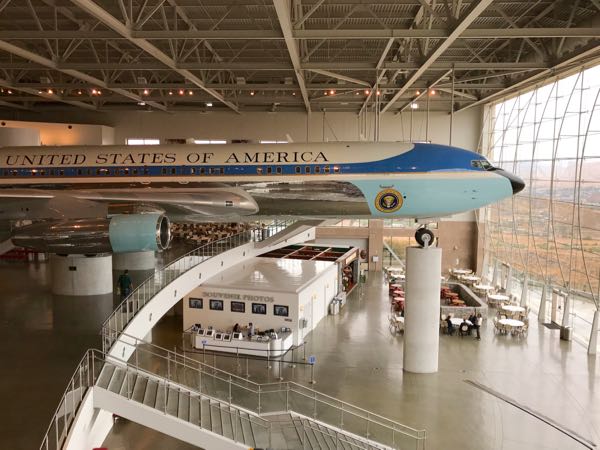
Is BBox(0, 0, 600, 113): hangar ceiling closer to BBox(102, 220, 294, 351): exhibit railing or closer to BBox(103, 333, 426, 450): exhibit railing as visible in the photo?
BBox(102, 220, 294, 351): exhibit railing

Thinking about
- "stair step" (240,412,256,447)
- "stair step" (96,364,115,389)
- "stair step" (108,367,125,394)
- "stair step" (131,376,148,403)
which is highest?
"stair step" (96,364,115,389)

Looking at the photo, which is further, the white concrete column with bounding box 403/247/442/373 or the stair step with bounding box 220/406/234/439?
the white concrete column with bounding box 403/247/442/373

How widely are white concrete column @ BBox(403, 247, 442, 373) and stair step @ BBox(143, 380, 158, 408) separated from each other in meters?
10.5

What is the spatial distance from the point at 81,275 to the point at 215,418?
703 cm

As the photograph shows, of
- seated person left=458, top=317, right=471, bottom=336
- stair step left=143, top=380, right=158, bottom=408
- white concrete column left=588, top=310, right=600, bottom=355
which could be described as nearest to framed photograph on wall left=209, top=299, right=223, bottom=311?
stair step left=143, top=380, right=158, bottom=408

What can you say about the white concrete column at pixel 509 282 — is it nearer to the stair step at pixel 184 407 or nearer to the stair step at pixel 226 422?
the stair step at pixel 226 422

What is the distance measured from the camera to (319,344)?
22438mm

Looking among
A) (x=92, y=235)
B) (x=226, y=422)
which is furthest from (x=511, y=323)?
(x=92, y=235)

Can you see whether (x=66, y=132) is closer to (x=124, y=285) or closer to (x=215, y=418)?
(x=124, y=285)

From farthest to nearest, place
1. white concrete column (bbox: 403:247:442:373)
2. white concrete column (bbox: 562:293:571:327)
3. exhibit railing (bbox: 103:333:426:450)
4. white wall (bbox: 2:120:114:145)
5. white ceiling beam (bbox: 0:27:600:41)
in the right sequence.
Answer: white wall (bbox: 2:120:114:145), white concrete column (bbox: 562:293:571:327), white concrete column (bbox: 403:247:442:373), exhibit railing (bbox: 103:333:426:450), white ceiling beam (bbox: 0:27:600:41)

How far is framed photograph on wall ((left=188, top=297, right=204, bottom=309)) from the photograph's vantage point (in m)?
23.1

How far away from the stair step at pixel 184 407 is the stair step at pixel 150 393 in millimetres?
635

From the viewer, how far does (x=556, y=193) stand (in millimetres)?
24078

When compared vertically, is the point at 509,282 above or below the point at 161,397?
below
